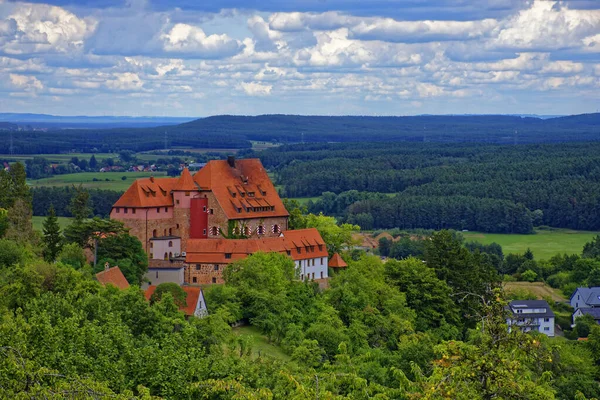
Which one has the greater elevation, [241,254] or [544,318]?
[241,254]

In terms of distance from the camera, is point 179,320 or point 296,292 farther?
point 296,292

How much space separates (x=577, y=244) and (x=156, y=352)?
12113 centimetres

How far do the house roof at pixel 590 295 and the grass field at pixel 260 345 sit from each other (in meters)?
44.9

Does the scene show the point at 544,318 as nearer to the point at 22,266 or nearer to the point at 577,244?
the point at 22,266

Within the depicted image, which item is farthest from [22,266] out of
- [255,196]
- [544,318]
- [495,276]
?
[544,318]

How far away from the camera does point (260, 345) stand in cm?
6331

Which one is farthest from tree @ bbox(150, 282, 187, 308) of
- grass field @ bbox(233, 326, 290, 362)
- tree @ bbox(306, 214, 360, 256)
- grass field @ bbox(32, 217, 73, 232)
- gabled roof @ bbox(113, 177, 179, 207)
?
grass field @ bbox(32, 217, 73, 232)

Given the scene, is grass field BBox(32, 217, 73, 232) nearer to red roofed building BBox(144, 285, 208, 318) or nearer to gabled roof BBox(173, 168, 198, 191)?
gabled roof BBox(173, 168, 198, 191)

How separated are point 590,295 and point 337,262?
3168cm

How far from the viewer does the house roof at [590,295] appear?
101125mm

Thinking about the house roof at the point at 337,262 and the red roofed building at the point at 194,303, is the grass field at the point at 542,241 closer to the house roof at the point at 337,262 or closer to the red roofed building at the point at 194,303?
the house roof at the point at 337,262

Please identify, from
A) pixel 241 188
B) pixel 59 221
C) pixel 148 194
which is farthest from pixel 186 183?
pixel 59 221

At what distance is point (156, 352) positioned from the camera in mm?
44812

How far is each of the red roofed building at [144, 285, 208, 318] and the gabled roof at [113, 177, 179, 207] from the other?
12707 millimetres
